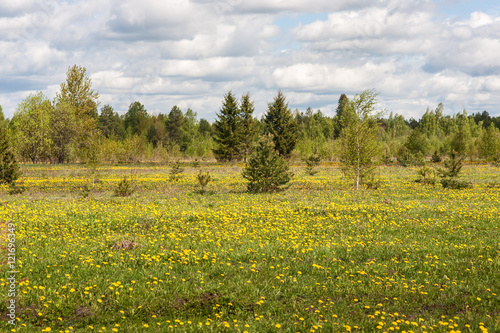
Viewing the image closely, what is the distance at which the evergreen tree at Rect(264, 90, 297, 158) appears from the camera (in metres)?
59.9

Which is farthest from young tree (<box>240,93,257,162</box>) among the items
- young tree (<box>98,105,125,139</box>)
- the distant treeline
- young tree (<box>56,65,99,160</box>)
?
young tree (<box>98,105,125,139</box>)

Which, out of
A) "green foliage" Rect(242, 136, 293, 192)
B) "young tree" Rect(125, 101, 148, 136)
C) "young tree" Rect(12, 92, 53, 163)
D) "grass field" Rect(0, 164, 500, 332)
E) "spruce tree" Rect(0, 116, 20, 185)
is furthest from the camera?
"young tree" Rect(125, 101, 148, 136)

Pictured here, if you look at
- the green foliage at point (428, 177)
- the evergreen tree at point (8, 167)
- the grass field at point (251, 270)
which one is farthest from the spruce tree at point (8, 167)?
the green foliage at point (428, 177)

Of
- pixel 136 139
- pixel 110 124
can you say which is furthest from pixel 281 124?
pixel 110 124

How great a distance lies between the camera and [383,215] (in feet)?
55.2

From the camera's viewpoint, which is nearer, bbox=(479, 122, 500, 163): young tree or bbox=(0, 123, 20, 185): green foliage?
bbox=(0, 123, 20, 185): green foliage

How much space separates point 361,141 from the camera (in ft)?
95.8

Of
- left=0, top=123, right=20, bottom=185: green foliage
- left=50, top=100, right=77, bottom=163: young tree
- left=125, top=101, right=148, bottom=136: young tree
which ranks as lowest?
left=0, top=123, right=20, bottom=185: green foliage

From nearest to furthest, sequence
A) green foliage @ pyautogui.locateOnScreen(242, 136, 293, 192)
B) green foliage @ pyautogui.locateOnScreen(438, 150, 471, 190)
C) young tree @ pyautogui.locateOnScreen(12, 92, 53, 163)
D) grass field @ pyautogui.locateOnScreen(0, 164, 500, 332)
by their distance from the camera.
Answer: grass field @ pyautogui.locateOnScreen(0, 164, 500, 332) < green foliage @ pyautogui.locateOnScreen(242, 136, 293, 192) < green foliage @ pyautogui.locateOnScreen(438, 150, 471, 190) < young tree @ pyautogui.locateOnScreen(12, 92, 53, 163)

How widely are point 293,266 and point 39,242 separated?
7367mm

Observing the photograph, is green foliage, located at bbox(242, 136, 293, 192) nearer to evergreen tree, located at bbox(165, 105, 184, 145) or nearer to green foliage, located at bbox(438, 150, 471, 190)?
green foliage, located at bbox(438, 150, 471, 190)

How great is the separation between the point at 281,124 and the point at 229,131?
834cm

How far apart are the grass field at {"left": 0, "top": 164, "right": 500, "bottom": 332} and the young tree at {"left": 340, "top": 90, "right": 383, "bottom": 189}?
12343 mm

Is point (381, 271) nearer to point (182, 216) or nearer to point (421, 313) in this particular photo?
point (421, 313)
